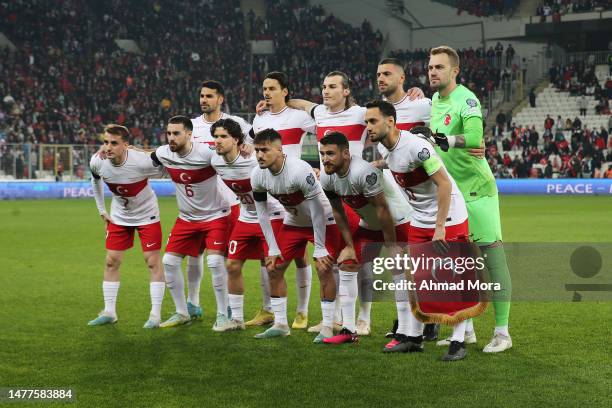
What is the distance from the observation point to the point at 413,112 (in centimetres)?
804

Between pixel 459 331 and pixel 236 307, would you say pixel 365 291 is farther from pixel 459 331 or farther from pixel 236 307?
pixel 459 331

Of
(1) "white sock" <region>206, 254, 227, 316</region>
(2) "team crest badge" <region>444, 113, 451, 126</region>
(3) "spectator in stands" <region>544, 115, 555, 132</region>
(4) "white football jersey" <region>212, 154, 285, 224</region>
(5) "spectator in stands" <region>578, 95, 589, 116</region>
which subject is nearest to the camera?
(2) "team crest badge" <region>444, 113, 451, 126</region>

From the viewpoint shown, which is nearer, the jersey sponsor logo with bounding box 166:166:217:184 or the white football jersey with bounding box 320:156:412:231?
the white football jersey with bounding box 320:156:412:231

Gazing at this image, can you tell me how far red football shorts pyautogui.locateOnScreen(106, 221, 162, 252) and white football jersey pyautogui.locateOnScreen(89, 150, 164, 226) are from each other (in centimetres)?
6

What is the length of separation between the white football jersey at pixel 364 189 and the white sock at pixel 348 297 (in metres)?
0.53

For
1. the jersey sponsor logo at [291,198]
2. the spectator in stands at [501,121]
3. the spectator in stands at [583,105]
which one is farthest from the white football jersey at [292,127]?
the spectator in stands at [583,105]

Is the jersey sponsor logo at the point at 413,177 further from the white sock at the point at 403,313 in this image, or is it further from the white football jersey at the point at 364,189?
the white sock at the point at 403,313

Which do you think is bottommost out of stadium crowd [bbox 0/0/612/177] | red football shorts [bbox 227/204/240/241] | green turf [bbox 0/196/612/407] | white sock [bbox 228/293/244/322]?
green turf [bbox 0/196/612/407]

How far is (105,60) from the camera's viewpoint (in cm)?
4412

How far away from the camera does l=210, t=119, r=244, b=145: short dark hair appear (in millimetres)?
8383

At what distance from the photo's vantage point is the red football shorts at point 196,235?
8.88m

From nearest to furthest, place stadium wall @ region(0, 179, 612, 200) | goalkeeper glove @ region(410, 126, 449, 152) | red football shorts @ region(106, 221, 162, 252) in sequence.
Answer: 1. goalkeeper glove @ region(410, 126, 449, 152)
2. red football shorts @ region(106, 221, 162, 252)
3. stadium wall @ region(0, 179, 612, 200)

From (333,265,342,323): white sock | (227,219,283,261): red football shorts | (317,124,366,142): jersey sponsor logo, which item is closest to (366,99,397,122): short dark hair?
(317,124,366,142): jersey sponsor logo

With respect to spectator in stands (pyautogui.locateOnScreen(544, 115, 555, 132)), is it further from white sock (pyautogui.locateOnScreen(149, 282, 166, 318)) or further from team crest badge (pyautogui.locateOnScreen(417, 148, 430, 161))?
team crest badge (pyautogui.locateOnScreen(417, 148, 430, 161))
